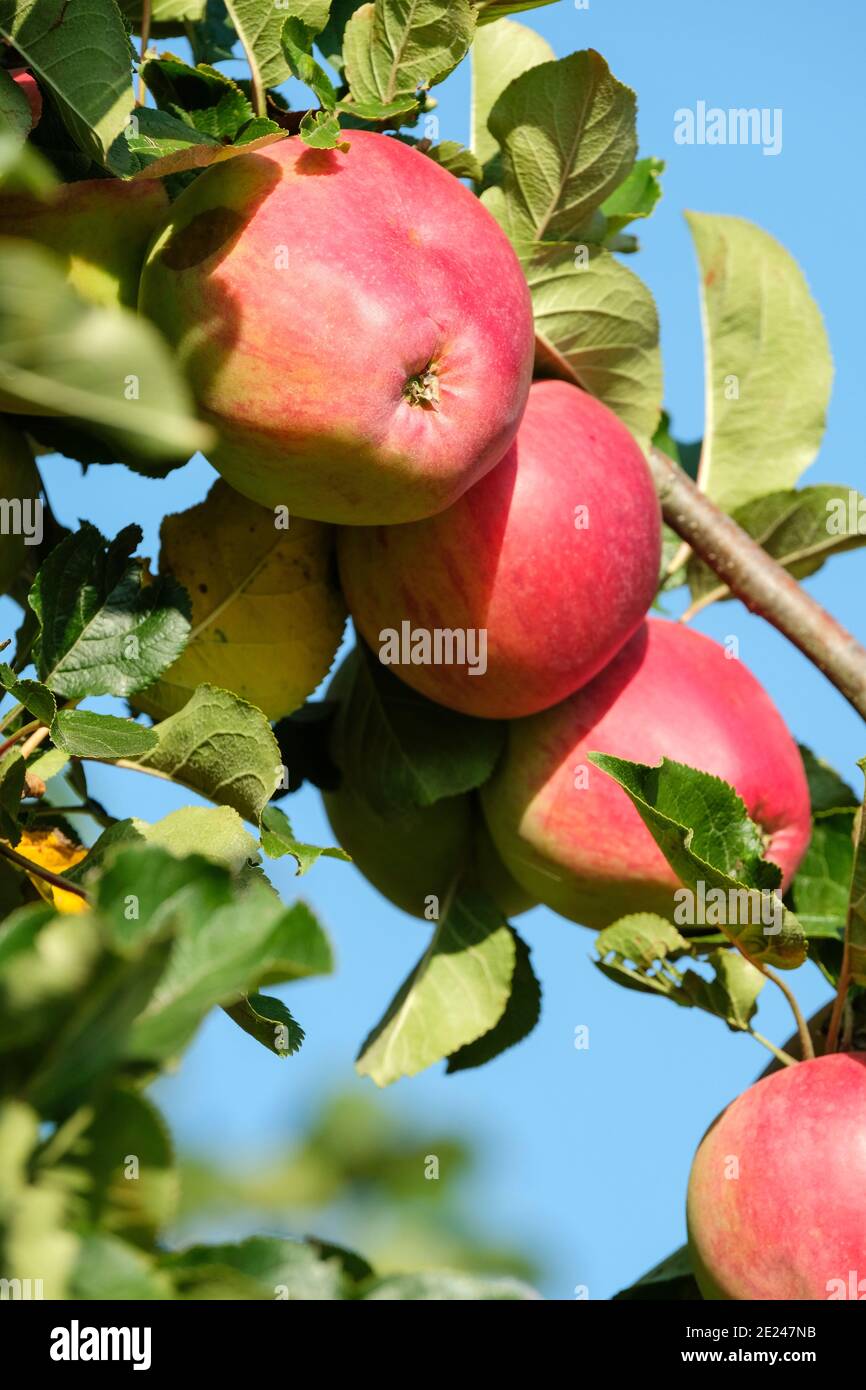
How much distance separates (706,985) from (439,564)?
16.9 inches

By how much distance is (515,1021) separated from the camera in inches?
62.1

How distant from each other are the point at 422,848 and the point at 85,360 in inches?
44.0

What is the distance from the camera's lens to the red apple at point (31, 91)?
1.08 metres

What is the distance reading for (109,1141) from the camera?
0.54 metres

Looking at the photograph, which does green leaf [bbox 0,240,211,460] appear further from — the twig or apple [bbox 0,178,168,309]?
apple [bbox 0,178,168,309]

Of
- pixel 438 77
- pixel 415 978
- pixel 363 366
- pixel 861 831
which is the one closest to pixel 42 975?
pixel 363 366

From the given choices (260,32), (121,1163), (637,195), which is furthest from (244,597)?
(121,1163)

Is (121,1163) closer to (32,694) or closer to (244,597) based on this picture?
(32,694)

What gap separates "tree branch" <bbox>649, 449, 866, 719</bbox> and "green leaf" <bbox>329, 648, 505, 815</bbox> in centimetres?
29

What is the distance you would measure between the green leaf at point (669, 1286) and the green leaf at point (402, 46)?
3.36 ft

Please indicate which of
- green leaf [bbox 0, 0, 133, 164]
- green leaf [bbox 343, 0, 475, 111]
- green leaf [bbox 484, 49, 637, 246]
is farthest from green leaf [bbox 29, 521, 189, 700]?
green leaf [bbox 484, 49, 637, 246]

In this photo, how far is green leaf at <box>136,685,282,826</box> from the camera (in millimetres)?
1120

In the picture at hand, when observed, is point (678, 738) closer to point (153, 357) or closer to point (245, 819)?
point (245, 819)
